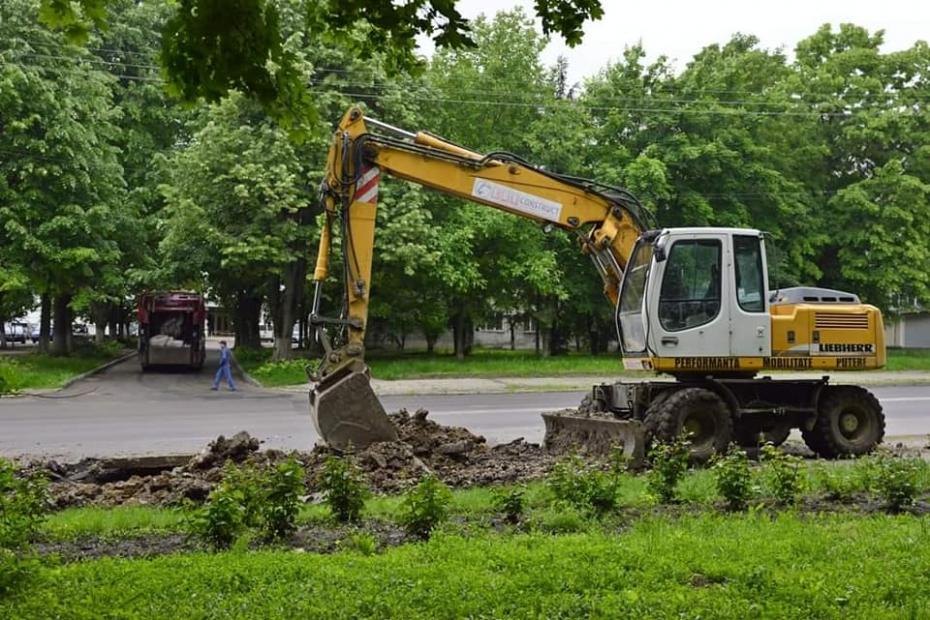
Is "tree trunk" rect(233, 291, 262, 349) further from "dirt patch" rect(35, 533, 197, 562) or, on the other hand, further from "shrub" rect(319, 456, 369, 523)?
"dirt patch" rect(35, 533, 197, 562)

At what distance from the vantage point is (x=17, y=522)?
6199mm

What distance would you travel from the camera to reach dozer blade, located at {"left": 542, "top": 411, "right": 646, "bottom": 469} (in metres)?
10.5

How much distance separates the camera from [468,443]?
10984mm

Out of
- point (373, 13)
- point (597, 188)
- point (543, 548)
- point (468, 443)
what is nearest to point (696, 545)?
point (543, 548)

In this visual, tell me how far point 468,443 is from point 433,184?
3.21m

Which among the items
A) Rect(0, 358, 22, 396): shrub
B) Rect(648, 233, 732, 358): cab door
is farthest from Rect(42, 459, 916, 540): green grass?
Rect(0, 358, 22, 396): shrub

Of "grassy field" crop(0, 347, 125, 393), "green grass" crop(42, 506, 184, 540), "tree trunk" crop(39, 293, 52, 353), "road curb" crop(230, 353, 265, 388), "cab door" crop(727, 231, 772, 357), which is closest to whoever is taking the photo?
"green grass" crop(42, 506, 184, 540)

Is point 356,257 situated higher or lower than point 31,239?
lower

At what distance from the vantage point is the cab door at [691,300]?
11203 mm

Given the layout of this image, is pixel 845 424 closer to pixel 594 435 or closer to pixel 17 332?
pixel 594 435

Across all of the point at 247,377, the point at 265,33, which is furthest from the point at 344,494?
the point at 247,377

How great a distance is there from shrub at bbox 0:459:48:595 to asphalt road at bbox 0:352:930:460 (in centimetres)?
472

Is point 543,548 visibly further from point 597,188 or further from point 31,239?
point 31,239

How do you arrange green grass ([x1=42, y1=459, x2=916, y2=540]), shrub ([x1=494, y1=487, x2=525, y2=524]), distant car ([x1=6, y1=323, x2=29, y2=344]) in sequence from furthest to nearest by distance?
distant car ([x1=6, y1=323, x2=29, y2=344]) → shrub ([x1=494, y1=487, x2=525, y2=524]) → green grass ([x1=42, y1=459, x2=916, y2=540])
